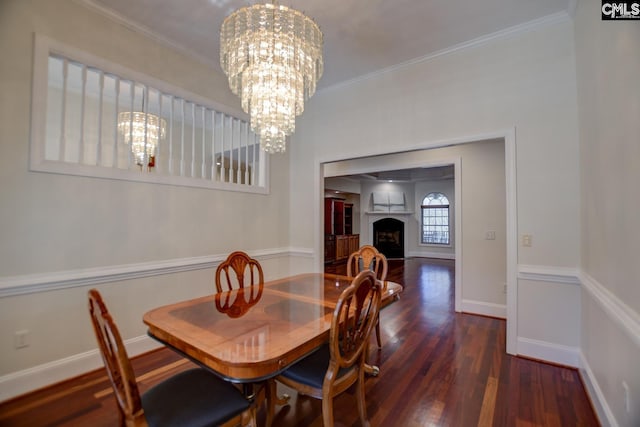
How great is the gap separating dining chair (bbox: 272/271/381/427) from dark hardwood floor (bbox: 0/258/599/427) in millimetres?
421

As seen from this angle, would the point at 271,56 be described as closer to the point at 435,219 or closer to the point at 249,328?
the point at 249,328

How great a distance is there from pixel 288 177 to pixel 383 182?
619 cm

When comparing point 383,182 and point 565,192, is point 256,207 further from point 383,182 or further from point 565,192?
point 383,182

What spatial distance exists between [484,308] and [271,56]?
12.7ft

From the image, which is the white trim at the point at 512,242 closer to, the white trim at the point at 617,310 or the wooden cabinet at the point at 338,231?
the white trim at the point at 617,310

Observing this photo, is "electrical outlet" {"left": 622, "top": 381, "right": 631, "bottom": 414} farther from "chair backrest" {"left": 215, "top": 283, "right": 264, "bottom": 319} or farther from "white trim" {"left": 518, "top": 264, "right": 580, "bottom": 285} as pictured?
"chair backrest" {"left": 215, "top": 283, "right": 264, "bottom": 319}

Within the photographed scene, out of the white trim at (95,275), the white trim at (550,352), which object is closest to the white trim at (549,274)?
the white trim at (550,352)

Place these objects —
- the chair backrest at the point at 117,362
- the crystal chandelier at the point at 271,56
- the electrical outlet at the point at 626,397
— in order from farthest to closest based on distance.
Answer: the crystal chandelier at the point at 271,56 < the electrical outlet at the point at 626,397 < the chair backrest at the point at 117,362

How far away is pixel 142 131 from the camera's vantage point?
270 cm

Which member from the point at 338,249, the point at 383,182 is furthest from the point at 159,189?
the point at 383,182

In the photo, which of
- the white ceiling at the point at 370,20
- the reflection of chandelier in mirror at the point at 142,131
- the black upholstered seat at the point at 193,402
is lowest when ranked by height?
the black upholstered seat at the point at 193,402

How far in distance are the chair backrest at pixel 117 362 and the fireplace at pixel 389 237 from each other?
8897 millimetres

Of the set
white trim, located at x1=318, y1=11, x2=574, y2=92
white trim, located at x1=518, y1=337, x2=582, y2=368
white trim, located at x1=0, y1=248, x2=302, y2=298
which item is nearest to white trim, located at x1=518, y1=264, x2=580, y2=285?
white trim, located at x1=518, y1=337, x2=582, y2=368

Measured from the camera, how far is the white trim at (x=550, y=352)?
2.31 m
